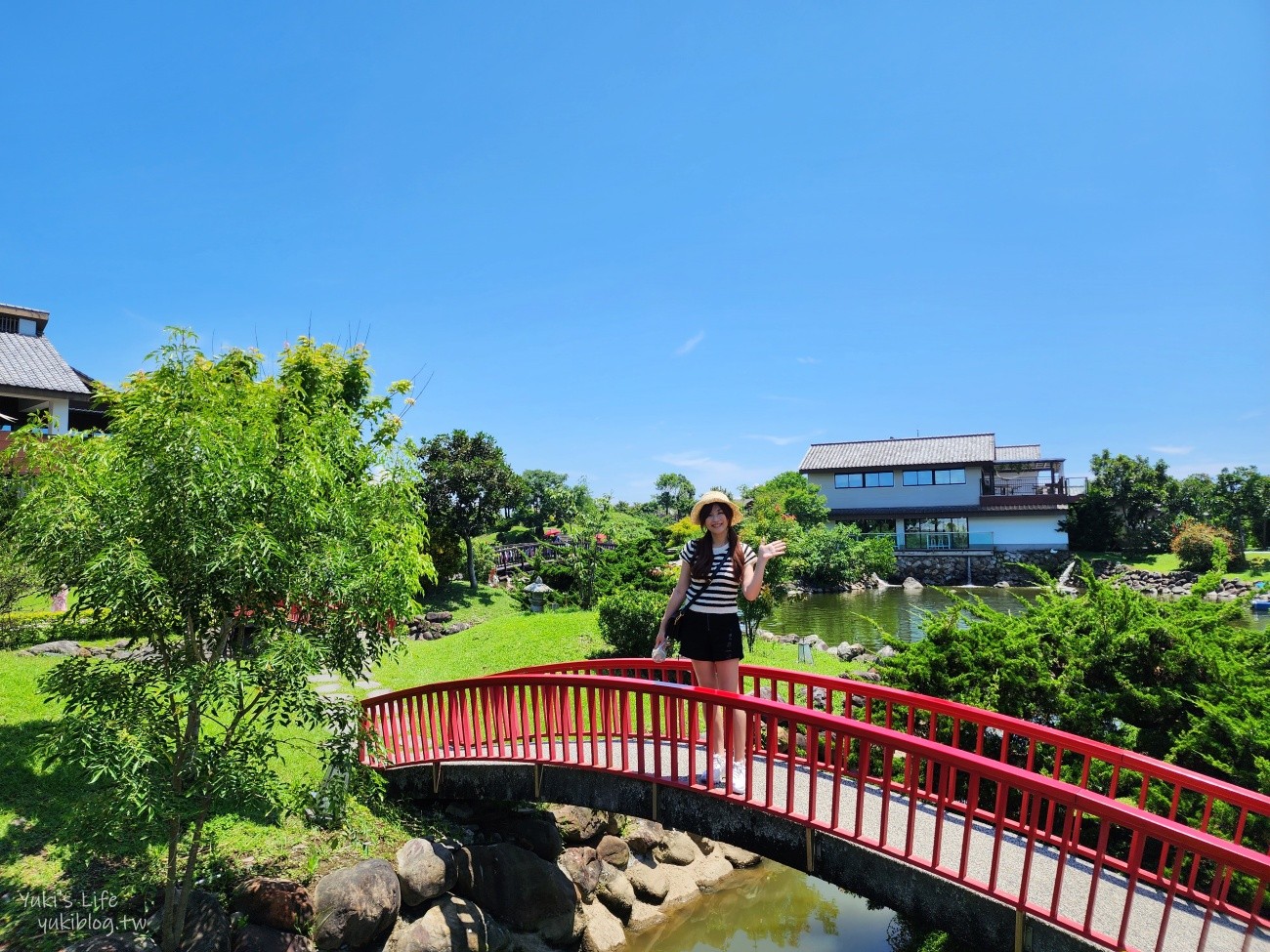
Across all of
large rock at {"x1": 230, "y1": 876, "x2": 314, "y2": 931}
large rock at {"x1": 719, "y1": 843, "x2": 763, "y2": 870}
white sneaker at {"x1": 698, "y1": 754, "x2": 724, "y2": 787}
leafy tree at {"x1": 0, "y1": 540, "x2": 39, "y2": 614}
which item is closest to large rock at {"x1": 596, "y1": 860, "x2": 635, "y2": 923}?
large rock at {"x1": 719, "y1": 843, "x2": 763, "y2": 870}

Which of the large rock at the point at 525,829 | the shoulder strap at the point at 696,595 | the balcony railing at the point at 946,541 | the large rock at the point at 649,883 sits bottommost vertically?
the large rock at the point at 649,883

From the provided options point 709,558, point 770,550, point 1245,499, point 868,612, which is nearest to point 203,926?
point 709,558

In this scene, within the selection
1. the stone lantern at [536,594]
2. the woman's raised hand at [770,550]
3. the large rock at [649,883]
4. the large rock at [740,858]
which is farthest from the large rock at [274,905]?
the stone lantern at [536,594]

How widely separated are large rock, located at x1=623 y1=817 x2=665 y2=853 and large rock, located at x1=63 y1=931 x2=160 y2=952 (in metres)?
5.38

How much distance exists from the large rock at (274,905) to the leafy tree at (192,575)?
55 cm

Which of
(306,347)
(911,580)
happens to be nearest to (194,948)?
(306,347)

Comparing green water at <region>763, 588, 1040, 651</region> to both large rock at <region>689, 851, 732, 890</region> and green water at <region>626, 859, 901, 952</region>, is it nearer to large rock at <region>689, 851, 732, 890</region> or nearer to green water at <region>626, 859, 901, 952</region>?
large rock at <region>689, 851, 732, 890</region>

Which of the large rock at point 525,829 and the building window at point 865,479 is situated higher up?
the building window at point 865,479

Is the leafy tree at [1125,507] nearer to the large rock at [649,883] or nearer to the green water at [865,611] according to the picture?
the green water at [865,611]

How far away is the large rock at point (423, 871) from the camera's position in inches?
265

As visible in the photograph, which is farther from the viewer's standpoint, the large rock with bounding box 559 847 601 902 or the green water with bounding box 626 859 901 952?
the large rock with bounding box 559 847 601 902

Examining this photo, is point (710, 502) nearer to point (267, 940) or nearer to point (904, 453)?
point (267, 940)

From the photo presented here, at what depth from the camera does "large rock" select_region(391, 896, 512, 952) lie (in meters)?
6.37

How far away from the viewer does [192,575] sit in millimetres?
5000
